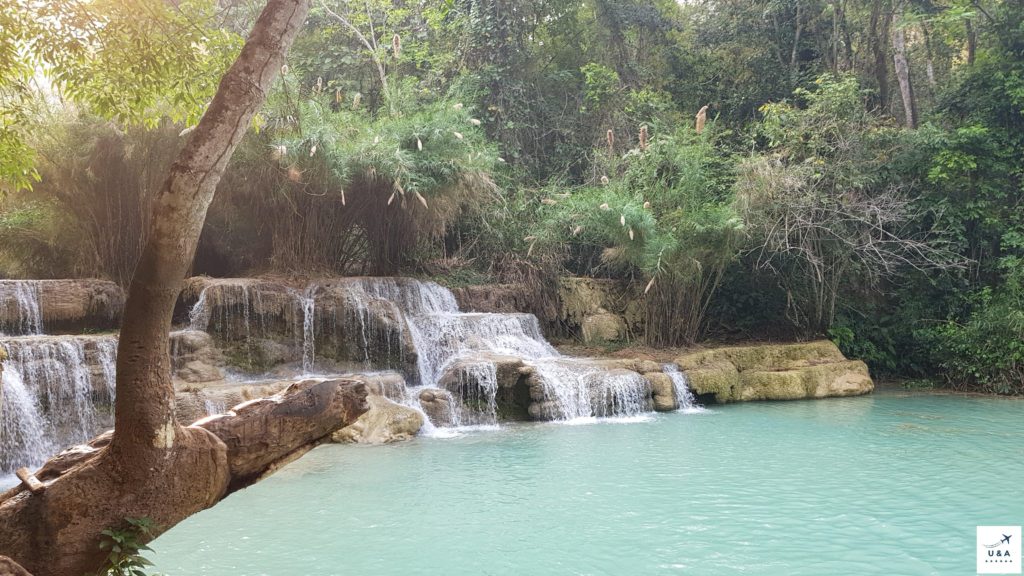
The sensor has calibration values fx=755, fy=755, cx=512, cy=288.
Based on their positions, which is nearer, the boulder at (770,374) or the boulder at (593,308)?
the boulder at (770,374)

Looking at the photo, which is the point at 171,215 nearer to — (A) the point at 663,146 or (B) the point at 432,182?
(B) the point at 432,182

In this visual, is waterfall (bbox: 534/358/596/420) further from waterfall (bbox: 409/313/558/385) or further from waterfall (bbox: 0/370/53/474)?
waterfall (bbox: 0/370/53/474)

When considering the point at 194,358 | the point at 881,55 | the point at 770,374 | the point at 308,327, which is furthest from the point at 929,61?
the point at 194,358

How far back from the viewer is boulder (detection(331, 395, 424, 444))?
8.73 m

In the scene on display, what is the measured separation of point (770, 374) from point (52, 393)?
999 centimetres

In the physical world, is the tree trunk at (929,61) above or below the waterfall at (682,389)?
above

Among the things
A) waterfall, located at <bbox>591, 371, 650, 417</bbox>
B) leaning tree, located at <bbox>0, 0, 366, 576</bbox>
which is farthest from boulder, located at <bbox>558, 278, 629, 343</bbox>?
→ leaning tree, located at <bbox>0, 0, 366, 576</bbox>

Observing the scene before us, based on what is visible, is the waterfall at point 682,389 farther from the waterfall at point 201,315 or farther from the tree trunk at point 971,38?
the tree trunk at point 971,38

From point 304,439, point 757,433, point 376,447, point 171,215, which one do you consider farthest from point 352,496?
point 757,433

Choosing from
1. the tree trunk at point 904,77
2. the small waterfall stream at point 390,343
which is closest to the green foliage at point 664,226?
the small waterfall stream at point 390,343

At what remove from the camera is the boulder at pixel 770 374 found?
11867mm

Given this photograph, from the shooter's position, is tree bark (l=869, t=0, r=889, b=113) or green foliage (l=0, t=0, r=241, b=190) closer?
green foliage (l=0, t=0, r=241, b=190)

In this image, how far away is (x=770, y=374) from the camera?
12.2 metres

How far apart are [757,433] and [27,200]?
11882 mm
